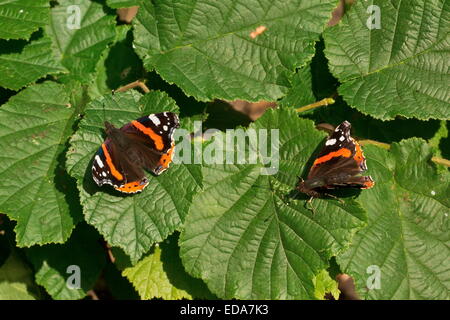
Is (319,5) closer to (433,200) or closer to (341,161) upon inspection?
(341,161)

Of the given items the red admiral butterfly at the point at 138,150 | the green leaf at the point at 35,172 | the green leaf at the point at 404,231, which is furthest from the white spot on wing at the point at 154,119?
the green leaf at the point at 404,231

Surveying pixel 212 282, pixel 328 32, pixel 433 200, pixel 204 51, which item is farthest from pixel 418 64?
pixel 212 282

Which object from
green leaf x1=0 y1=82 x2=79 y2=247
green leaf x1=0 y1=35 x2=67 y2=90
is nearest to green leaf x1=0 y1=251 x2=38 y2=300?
green leaf x1=0 y1=82 x2=79 y2=247

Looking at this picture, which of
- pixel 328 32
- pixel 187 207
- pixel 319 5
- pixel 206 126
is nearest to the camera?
pixel 187 207

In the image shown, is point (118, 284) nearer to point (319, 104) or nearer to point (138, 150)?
point (138, 150)

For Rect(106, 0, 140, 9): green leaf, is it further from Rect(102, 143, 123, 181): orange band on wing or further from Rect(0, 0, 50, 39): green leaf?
Rect(102, 143, 123, 181): orange band on wing

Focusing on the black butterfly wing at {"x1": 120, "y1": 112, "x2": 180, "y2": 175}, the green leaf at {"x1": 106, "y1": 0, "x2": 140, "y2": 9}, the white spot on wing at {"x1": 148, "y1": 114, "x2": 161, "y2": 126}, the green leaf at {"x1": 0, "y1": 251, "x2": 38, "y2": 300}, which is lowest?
the green leaf at {"x1": 0, "y1": 251, "x2": 38, "y2": 300}

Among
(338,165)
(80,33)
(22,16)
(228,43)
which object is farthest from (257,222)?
(22,16)
